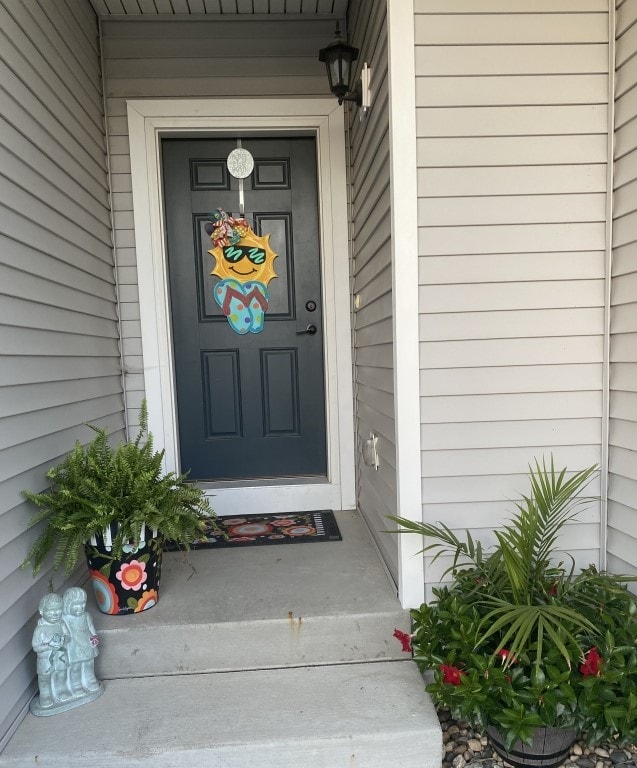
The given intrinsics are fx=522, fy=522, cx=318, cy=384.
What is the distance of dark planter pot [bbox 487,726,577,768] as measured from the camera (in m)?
1.39

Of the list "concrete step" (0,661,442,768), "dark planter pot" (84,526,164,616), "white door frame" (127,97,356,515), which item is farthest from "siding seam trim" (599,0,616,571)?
"dark planter pot" (84,526,164,616)

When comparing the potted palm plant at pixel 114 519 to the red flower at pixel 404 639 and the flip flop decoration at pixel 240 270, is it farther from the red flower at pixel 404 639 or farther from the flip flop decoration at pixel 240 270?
the flip flop decoration at pixel 240 270

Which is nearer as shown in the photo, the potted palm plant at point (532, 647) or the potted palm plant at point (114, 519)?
the potted palm plant at point (532, 647)

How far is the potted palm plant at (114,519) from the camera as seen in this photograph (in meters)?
1.63

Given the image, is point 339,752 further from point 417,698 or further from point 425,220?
point 425,220

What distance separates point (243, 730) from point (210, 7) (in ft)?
9.72

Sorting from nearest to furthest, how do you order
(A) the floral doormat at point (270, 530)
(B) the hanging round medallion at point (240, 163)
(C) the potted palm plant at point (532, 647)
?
1. (C) the potted palm plant at point (532, 647)
2. (A) the floral doormat at point (270, 530)
3. (B) the hanging round medallion at point (240, 163)

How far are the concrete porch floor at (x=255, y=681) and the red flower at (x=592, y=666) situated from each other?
0.43m

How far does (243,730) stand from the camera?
4.72 ft

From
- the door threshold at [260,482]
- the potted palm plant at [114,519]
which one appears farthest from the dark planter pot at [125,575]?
the door threshold at [260,482]

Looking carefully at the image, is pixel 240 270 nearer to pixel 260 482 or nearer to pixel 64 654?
pixel 260 482

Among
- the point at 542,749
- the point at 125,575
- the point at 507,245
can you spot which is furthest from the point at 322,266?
the point at 542,749

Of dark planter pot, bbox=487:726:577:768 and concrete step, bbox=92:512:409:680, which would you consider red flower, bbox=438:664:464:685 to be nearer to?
dark planter pot, bbox=487:726:577:768

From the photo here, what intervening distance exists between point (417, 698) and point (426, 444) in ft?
2.51
